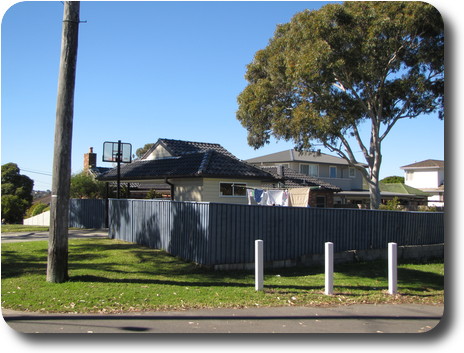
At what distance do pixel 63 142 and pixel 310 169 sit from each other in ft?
121

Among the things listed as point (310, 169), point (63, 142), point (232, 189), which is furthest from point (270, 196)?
point (310, 169)

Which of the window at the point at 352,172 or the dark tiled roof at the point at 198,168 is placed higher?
the window at the point at 352,172

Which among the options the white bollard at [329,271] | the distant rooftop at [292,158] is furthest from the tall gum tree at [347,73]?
the distant rooftop at [292,158]

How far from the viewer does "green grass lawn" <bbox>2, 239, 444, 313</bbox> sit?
8.32 m

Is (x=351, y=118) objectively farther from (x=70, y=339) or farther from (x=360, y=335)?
(x=70, y=339)

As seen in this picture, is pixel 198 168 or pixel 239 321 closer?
pixel 239 321

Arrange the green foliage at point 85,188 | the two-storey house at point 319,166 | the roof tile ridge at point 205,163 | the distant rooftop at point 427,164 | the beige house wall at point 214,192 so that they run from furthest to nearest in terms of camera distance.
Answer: the distant rooftop at point 427,164, the two-storey house at point 319,166, the green foliage at point 85,188, the beige house wall at point 214,192, the roof tile ridge at point 205,163

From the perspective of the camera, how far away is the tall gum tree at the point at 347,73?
19.9 meters

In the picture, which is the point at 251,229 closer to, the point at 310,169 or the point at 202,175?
the point at 202,175

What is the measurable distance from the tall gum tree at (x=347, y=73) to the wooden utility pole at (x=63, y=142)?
41.4 feet

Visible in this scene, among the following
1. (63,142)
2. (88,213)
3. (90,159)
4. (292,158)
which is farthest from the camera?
(292,158)

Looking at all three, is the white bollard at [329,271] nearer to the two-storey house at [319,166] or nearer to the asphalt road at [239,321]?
the asphalt road at [239,321]

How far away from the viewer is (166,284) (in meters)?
9.91

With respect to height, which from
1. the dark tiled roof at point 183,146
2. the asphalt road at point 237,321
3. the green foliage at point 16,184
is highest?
the dark tiled roof at point 183,146
